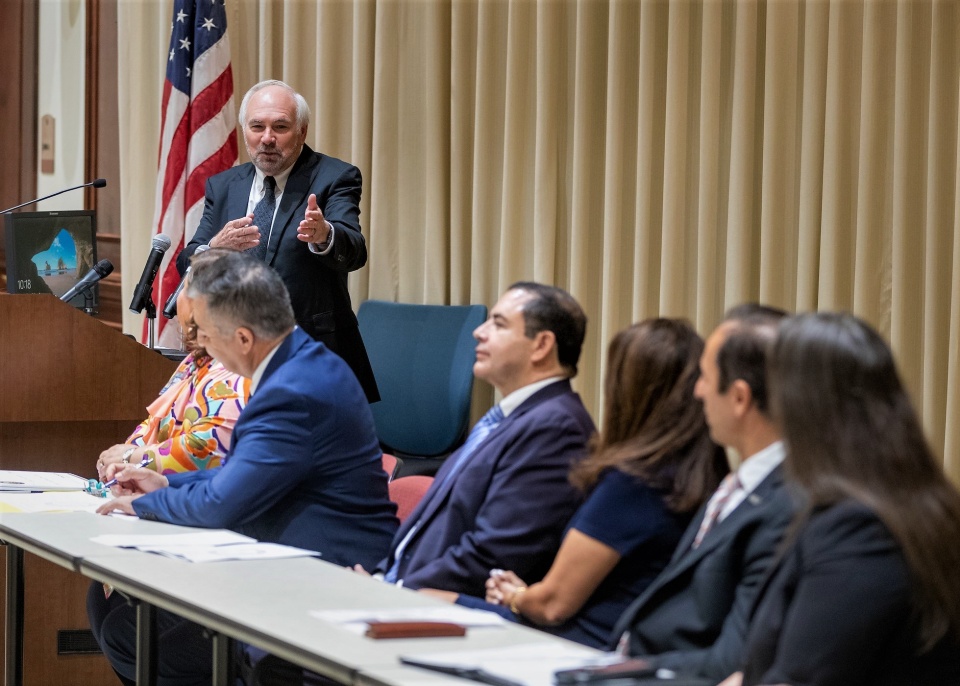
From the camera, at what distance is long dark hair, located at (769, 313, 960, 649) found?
1833mm

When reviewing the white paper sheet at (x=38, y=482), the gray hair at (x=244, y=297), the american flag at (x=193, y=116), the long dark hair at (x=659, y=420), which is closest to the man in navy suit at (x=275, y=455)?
the gray hair at (x=244, y=297)

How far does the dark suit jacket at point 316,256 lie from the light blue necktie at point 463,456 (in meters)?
1.61

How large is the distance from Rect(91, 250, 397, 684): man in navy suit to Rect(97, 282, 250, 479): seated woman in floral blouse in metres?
0.21

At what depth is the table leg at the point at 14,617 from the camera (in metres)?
3.64

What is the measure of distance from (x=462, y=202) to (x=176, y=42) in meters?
1.57

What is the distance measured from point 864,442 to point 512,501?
43.4 inches

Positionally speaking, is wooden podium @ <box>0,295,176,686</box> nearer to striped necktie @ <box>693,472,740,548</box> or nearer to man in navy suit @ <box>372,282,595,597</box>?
man in navy suit @ <box>372,282,595,597</box>

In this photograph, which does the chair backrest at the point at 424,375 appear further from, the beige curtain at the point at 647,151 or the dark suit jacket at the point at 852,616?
the dark suit jacket at the point at 852,616

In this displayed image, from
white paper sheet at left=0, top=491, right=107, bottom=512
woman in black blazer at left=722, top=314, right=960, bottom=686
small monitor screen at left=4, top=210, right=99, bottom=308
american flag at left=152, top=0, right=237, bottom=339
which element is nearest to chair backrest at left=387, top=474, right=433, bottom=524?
white paper sheet at left=0, top=491, right=107, bottom=512

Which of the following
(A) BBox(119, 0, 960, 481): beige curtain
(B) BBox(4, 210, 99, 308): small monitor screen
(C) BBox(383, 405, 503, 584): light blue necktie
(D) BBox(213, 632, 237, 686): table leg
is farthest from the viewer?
(B) BBox(4, 210, 99, 308): small monitor screen

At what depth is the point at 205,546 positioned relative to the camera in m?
3.02

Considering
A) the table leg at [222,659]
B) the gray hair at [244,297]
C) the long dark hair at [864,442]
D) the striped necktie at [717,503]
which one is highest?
the gray hair at [244,297]

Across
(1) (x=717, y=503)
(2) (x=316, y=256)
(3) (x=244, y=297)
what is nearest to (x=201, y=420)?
(3) (x=244, y=297)

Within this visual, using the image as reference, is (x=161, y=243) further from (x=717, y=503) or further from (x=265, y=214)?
(x=717, y=503)
